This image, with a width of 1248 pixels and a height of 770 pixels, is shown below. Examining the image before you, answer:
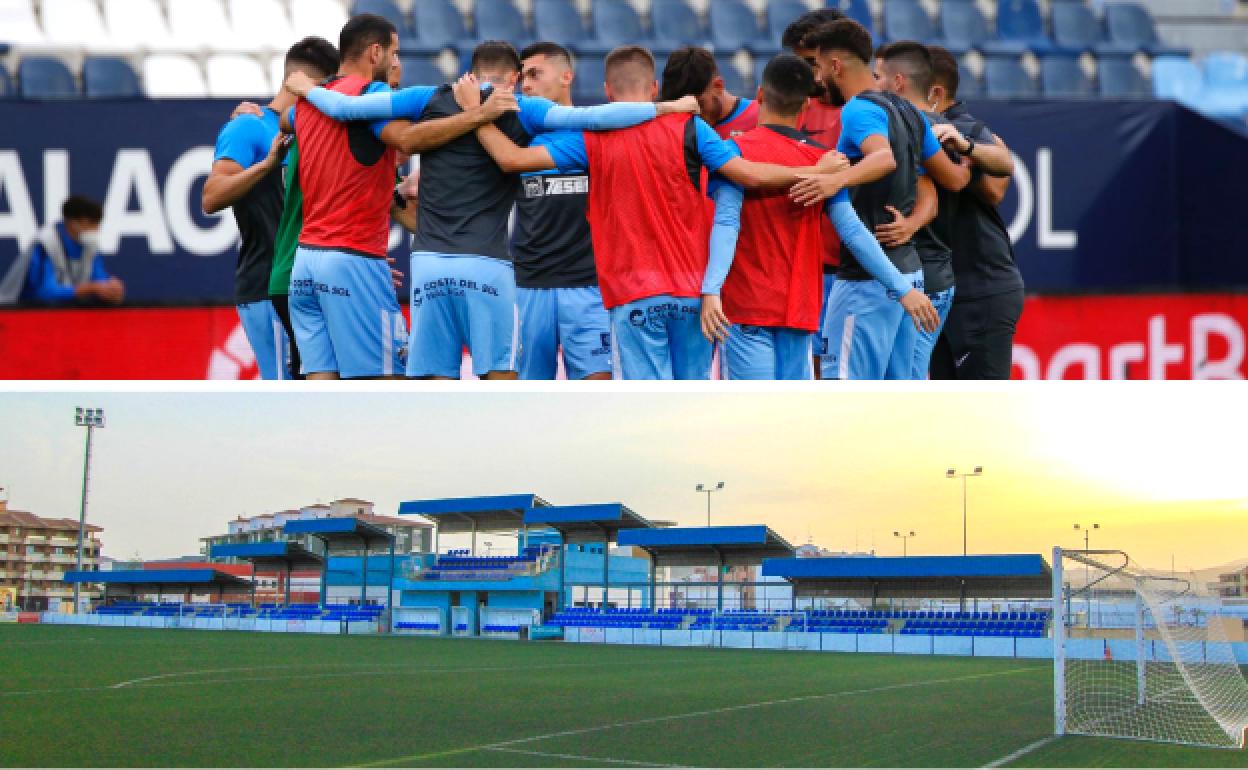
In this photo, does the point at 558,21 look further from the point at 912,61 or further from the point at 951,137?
the point at 951,137

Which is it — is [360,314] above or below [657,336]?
above

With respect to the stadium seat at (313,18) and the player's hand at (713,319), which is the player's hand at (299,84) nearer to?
the player's hand at (713,319)

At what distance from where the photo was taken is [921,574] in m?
4.30

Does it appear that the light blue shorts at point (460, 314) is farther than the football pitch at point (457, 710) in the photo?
Yes

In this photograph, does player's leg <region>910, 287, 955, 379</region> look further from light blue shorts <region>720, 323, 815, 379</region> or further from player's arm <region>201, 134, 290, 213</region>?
player's arm <region>201, 134, 290, 213</region>

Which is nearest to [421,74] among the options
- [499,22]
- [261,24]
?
[261,24]

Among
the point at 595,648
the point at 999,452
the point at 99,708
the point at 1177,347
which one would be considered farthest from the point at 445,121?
the point at 1177,347

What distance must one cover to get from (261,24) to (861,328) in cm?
1172

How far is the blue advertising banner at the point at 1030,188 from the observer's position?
8297 millimetres

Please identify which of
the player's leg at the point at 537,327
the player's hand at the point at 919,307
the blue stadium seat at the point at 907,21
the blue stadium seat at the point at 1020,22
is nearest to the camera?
the player's hand at the point at 919,307

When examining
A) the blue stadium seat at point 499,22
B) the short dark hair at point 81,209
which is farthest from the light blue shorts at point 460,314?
the blue stadium seat at point 499,22

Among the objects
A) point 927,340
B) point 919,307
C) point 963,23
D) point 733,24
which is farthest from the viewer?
point 963,23

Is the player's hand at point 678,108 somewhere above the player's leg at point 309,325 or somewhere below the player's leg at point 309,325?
above

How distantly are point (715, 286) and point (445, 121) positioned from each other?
3.69 feet
